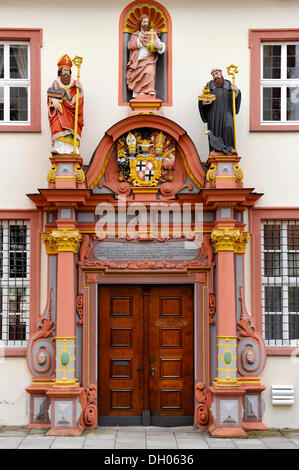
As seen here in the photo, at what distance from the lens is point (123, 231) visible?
11.3m

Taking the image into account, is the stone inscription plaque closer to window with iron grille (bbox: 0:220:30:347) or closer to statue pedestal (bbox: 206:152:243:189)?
statue pedestal (bbox: 206:152:243:189)

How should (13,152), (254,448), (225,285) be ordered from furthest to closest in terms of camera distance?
(13,152)
(225,285)
(254,448)

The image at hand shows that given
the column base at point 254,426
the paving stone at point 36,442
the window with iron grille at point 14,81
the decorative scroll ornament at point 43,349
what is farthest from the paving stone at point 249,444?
the window with iron grille at point 14,81

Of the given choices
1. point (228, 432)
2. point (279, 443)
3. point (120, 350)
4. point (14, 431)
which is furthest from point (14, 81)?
point (279, 443)

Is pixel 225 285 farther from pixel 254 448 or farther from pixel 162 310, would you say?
pixel 254 448

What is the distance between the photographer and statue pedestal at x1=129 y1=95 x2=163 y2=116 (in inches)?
450

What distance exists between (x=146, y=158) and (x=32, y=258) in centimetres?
259

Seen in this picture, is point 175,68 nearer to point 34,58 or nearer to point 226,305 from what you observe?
point 34,58

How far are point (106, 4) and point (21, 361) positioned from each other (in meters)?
6.36

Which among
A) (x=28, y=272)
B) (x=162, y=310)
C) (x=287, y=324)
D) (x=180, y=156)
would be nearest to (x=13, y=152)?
(x=28, y=272)

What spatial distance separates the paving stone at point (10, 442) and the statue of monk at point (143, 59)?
5.93 meters

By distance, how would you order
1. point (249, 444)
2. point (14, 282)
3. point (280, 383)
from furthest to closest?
point (14, 282) < point (280, 383) < point (249, 444)

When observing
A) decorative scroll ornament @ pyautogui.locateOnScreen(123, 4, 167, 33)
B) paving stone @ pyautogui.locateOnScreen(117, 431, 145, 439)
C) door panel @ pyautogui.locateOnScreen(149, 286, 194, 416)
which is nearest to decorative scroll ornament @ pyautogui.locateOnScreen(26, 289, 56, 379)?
paving stone @ pyautogui.locateOnScreen(117, 431, 145, 439)

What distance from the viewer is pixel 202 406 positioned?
1107cm
